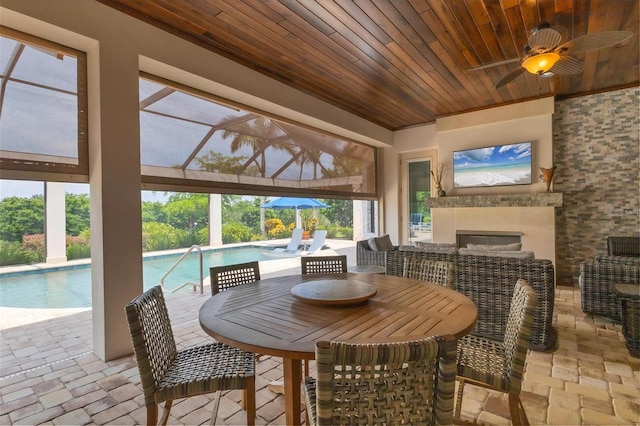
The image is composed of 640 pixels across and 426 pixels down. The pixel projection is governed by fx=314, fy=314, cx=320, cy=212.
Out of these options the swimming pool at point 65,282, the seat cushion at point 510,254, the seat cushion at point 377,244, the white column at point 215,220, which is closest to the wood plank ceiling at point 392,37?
the seat cushion at point 510,254

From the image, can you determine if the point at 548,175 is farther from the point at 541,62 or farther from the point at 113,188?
the point at 113,188

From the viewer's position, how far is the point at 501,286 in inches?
115

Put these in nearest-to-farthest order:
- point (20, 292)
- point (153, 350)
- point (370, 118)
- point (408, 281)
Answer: point (153, 350), point (408, 281), point (20, 292), point (370, 118)

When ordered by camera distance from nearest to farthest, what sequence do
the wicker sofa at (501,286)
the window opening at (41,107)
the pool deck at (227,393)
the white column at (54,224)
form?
the pool deck at (227,393)
the window opening at (41,107)
the wicker sofa at (501,286)
the white column at (54,224)

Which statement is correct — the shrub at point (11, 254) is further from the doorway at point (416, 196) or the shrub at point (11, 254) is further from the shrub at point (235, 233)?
the doorway at point (416, 196)

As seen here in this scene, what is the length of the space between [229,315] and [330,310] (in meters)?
0.50

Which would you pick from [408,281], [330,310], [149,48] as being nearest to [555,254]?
[408,281]

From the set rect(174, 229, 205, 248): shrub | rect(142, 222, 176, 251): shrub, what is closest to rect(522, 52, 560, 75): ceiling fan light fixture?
rect(142, 222, 176, 251): shrub

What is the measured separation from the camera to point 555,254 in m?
5.12

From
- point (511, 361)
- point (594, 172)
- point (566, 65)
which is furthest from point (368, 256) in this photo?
point (594, 172)

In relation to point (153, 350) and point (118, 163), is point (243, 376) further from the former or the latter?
point (118, 163)

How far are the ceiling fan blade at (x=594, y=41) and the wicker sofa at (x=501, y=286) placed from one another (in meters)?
1.84

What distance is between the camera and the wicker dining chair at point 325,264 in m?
2.73

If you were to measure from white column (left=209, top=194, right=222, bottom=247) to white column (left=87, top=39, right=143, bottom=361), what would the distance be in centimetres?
673
